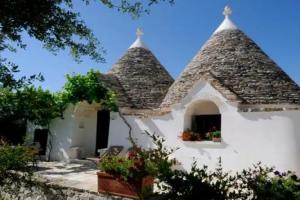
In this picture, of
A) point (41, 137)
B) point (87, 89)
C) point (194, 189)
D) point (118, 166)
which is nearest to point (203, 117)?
point (87, 89)

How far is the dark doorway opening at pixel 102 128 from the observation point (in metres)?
14.6

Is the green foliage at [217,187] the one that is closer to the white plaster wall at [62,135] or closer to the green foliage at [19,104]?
the green foliage at [19,104]

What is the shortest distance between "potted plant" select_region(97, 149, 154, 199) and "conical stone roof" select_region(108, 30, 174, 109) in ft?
20.2

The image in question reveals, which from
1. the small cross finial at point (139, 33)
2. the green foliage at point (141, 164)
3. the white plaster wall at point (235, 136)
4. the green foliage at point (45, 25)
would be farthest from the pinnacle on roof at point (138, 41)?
the green foliage at point (45, 25)

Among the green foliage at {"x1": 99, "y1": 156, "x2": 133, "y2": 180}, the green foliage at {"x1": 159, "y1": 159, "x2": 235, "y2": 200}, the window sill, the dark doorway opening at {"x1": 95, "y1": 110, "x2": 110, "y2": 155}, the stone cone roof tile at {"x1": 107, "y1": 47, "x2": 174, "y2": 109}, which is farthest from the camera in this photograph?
the dark doorway opening at {"x1": 95, "y1": 110, "x2": 110, "y2": 155}

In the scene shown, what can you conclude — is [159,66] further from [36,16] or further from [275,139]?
[36,16]

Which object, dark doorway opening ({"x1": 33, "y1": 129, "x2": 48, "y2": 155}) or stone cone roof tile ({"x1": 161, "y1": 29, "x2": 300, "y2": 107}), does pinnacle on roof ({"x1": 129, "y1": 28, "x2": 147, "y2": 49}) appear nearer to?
stone cone roof tile ({"x1": 161, "y1": 29, "x2": 300, "y2": 107})

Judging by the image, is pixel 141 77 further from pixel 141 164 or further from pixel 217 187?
pixel 217 187

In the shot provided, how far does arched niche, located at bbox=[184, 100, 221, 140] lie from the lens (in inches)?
447

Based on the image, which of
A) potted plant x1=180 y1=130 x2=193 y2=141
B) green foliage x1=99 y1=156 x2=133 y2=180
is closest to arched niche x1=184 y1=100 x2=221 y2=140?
potted plant x1=180 y1=130 x2=193 y2=141

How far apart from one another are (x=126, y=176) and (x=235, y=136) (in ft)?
15.6

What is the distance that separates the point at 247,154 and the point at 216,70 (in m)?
3.82

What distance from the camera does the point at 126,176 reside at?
20.8 ft

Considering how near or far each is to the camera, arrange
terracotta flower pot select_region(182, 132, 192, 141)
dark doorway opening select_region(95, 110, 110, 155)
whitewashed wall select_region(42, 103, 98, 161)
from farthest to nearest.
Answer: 1. dark doorway opening select_region(95, 110, 110, 155)
2. whitewashed wall select_region(42, 103, 98, 161)
3. terracotta flower pot select_region(182, 132, 192, 141)
